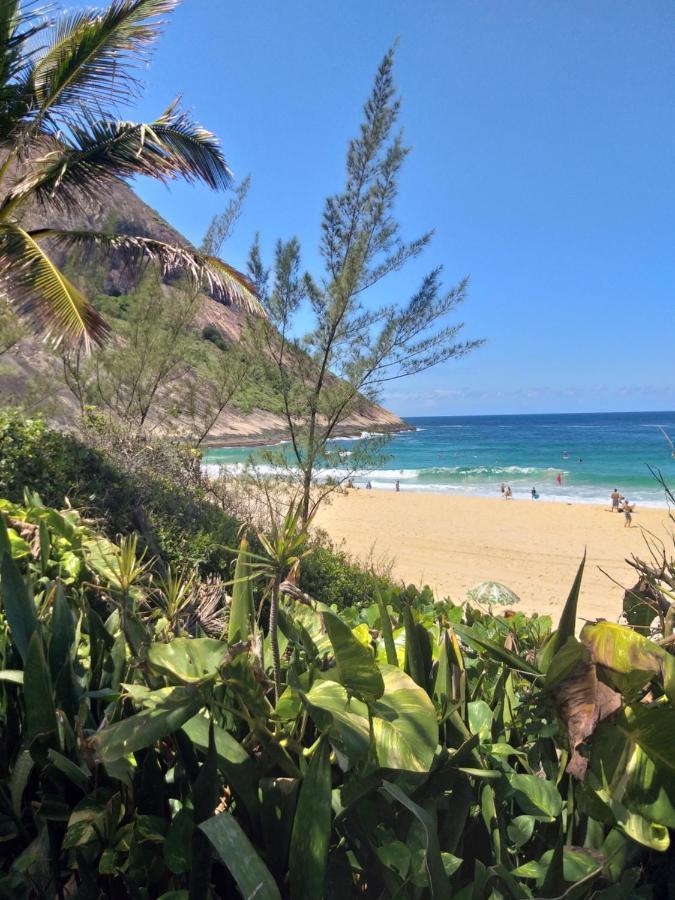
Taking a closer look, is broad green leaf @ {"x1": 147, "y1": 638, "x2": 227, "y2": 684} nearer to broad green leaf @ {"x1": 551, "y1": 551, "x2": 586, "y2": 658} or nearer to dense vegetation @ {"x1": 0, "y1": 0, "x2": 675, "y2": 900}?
dense vegetation @ {"x1": 0, "y1": 0, "x2": 675, "y2": 900}

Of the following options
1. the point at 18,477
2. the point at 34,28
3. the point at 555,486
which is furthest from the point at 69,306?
the point at 555,486

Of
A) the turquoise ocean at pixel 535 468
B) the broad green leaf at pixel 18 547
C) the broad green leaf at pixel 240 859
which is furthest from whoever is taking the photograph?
the turquoise ocean at pixel 535 468

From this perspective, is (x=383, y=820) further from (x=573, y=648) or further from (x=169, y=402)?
(x=169, y=402)

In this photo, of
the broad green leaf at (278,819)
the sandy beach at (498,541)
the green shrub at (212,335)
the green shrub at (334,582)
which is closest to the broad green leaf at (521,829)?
the broad green leaf at (278,819)

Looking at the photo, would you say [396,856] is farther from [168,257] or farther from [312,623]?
[168,257]

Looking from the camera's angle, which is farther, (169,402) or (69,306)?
(169,402)

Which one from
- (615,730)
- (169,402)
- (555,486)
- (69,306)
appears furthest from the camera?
(555,486)

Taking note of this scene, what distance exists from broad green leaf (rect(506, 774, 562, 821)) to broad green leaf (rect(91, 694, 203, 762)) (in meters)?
0.55

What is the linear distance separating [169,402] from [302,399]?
616 centimetres

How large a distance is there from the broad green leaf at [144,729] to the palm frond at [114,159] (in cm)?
782

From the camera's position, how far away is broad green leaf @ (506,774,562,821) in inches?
35.6

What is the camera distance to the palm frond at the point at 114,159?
723 cm

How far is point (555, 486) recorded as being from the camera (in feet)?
121

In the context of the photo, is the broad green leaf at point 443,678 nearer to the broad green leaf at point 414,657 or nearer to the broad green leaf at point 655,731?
the broad green leaf at point 414,657
